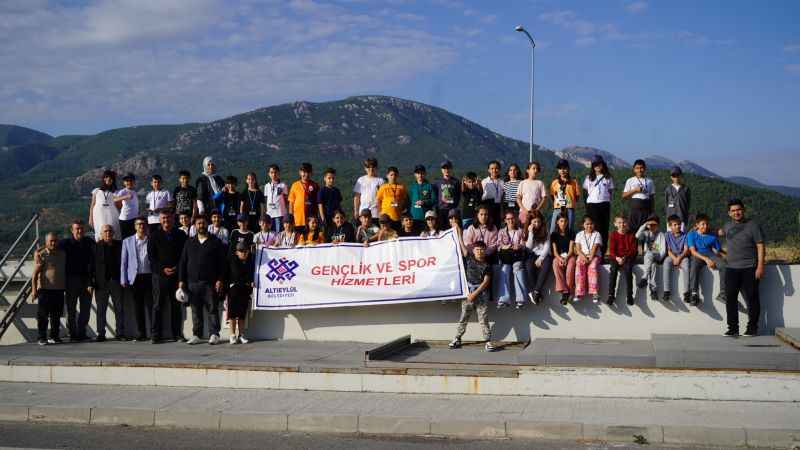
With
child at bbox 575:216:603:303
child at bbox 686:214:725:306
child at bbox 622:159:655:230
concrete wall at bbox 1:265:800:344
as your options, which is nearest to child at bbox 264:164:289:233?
concrete wall at bbox 1:265:800:344

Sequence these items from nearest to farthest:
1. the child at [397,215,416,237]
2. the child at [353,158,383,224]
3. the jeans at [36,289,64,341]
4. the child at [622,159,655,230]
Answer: the child at [397,215,416,237]
the child at [622,159,655,230]
the jeans at [36,289,64,341]
the child at [353,158,383,224]

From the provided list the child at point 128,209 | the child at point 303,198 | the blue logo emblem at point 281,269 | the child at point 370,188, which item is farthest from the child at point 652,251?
the child at point 128,209

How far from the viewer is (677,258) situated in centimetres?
1291

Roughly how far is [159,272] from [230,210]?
80.6 inches

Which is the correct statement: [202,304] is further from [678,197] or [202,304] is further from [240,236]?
[678,197]

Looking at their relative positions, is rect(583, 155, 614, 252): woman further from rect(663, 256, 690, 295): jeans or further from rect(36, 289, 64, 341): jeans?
rect(36, 289, 64, 341): jeans

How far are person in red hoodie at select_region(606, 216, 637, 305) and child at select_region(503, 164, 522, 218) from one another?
2548 mm

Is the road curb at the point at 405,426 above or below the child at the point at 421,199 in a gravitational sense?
below

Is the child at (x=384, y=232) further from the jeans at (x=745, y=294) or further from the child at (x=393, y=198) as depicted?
the jeans at (x=745, y=294)

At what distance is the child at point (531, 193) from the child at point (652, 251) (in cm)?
222

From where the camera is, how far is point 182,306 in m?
15.2

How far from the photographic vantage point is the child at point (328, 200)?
1585cm

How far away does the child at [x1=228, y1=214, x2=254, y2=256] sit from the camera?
14.6 m

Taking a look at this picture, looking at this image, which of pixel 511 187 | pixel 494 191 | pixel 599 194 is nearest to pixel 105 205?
pixel 494 191
